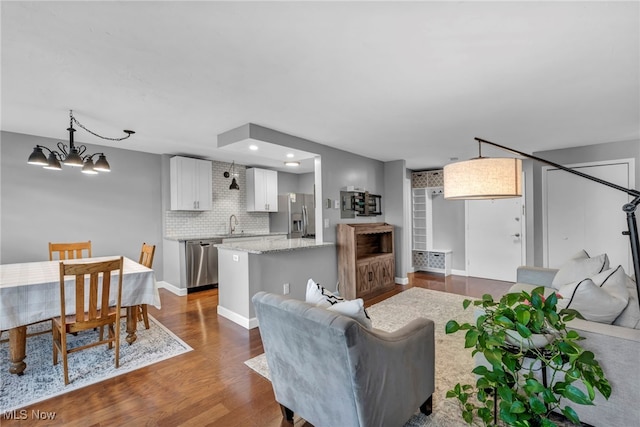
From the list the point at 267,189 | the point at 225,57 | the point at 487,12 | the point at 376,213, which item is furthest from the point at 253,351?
the point at 267,189

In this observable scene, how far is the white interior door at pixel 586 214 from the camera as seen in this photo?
4336 mm

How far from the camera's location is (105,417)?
75.7 inches

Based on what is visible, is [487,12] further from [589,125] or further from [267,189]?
[267,189]

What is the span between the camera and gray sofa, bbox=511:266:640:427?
1.61m

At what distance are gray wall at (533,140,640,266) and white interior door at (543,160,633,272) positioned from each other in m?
0.08

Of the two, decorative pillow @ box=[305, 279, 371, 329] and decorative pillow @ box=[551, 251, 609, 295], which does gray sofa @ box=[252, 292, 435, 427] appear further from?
decorative pillow @ box=[551, 251, 609, 295]

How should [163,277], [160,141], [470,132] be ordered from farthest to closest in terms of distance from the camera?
1. [163,277]
2. [160,141]
3. [470,132]

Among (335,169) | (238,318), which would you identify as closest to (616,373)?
(238,318)

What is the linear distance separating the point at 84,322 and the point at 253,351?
143 cm

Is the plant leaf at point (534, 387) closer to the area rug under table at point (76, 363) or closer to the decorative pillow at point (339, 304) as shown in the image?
the decorative pillow at point (339, 304)

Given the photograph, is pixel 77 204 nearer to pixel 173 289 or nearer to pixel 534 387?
pixel 173 289

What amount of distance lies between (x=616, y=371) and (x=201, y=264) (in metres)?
5.00

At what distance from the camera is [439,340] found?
3.04 meters

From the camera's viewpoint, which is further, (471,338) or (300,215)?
(300,215)
